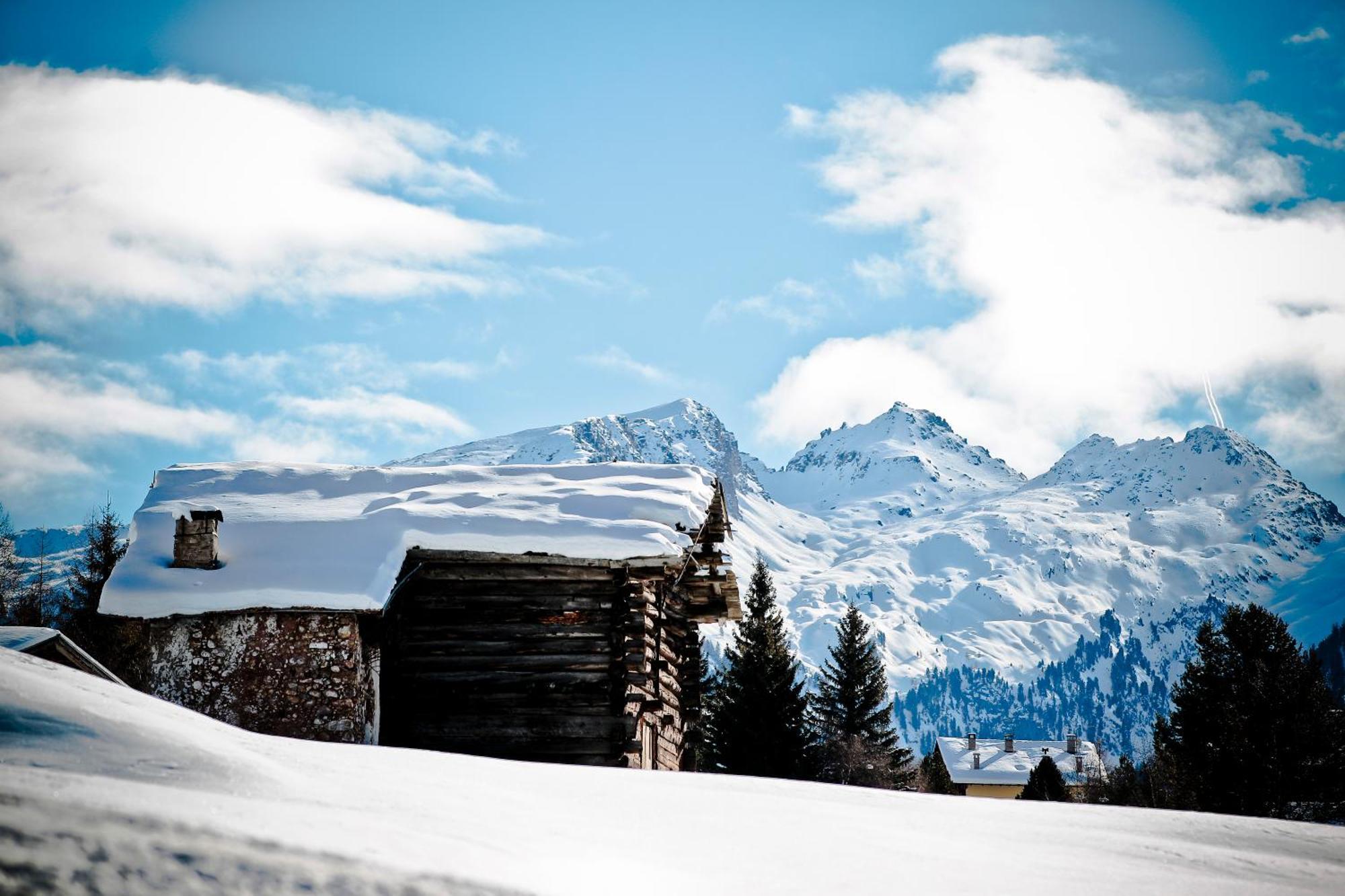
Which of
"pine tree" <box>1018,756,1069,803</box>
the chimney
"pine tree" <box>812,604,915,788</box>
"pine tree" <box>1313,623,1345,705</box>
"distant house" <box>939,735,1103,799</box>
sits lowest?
"distant house" <box>939,735,1103,799</box>

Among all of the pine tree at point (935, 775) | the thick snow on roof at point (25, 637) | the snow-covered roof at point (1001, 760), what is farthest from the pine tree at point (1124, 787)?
the thick snow on roof at point (25, 637)

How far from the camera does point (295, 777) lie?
16.8 feet

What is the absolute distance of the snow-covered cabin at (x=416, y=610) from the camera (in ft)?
50.4

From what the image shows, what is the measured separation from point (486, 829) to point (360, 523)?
496 inches

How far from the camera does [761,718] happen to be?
3762 centimetres

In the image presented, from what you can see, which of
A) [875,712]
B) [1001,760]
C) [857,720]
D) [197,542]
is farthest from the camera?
[1001,760]

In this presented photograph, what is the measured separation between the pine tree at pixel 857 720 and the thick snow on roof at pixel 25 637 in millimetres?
35415

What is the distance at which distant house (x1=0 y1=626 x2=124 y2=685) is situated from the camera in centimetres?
870

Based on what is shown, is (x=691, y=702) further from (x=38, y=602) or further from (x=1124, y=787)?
(x=1124, y=787)

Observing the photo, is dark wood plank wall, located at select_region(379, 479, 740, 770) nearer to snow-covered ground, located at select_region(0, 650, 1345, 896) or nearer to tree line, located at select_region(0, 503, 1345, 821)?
tree line, located at select_region(0, 503, 1345, 821)

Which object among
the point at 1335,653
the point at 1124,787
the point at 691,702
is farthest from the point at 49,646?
the point at 1335,653

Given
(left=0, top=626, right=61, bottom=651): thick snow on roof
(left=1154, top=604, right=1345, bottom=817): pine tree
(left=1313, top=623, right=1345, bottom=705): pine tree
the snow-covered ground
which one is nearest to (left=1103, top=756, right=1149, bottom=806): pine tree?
(left=1154, top=604, right=1345, bottom=817): pine tree

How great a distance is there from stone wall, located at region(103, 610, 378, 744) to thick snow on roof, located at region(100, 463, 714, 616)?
0.32m

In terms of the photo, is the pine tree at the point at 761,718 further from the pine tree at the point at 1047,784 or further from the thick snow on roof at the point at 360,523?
the pine tree at the point at 1047,784
